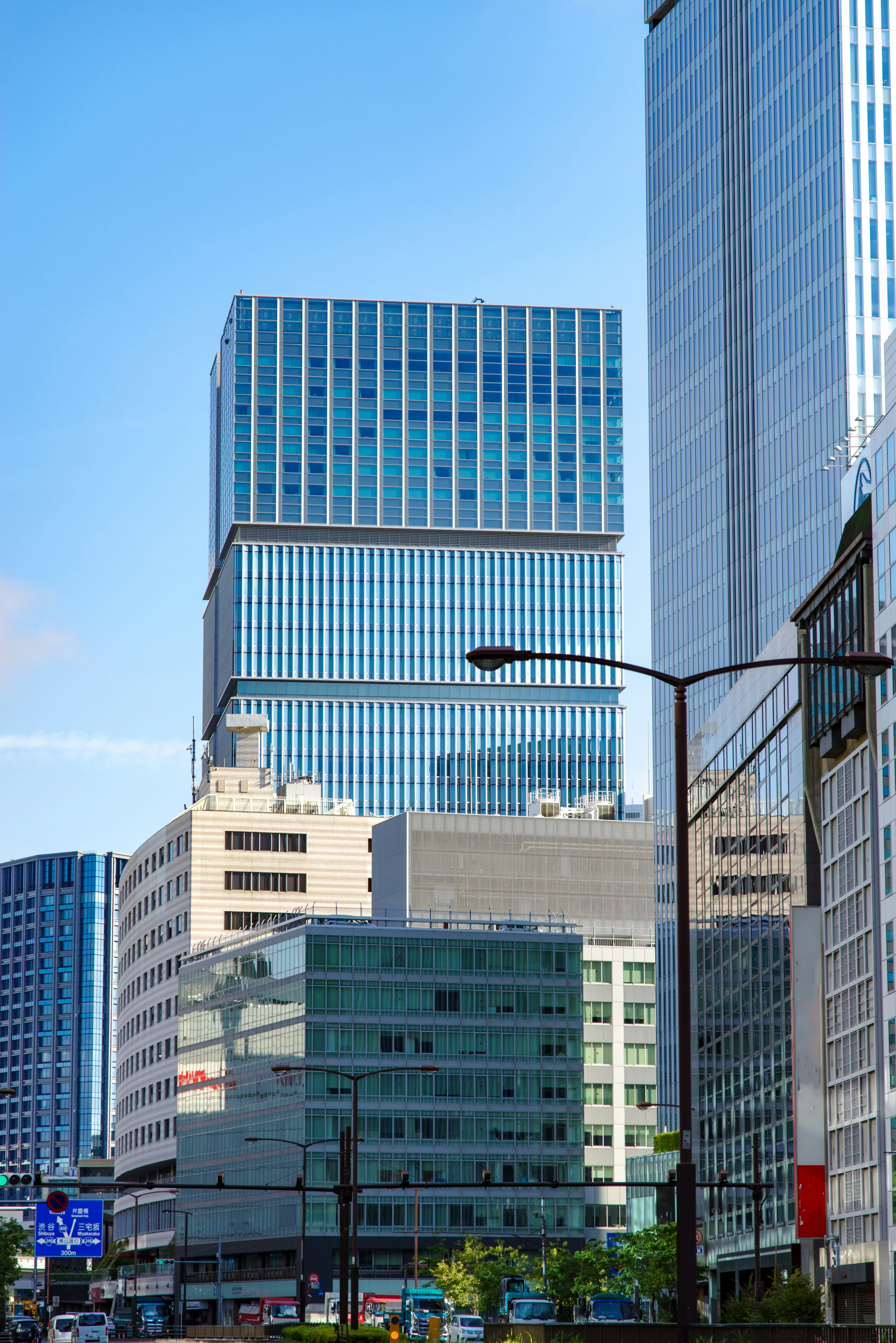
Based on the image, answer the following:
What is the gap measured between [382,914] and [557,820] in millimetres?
20283

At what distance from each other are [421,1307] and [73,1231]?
26.7 meters

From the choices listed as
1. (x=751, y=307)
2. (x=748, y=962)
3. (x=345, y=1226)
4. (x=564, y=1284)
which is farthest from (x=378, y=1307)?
(x=751, y=307)

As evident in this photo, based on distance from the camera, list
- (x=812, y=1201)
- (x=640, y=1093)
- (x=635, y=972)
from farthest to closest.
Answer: (x=635, y=972) < (x=640, y=1093) < (x=812, y=1201)

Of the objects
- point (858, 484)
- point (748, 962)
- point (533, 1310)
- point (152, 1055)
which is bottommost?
point (533, 1310)

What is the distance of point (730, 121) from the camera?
17438cm

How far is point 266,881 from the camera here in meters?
186

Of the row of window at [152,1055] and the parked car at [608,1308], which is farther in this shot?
the row of window at [152,1055]

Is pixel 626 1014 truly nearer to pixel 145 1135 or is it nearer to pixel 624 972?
pixel 624 972

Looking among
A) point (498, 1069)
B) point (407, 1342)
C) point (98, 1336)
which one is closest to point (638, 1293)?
point (498, 1069)

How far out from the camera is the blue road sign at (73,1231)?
307 ft

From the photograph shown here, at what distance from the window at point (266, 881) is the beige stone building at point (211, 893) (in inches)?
3.2

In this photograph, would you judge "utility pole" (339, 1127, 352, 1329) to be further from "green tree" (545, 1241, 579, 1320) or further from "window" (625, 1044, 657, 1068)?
"window" (625, 1044, 657, 1068)

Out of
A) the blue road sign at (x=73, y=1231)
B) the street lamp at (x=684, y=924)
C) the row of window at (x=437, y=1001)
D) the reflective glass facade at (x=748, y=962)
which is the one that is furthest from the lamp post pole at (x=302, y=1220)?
the street lamp at (x=684, y=924)

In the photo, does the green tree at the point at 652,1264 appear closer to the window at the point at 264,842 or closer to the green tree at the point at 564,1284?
the green tree at the point at 564,1284
